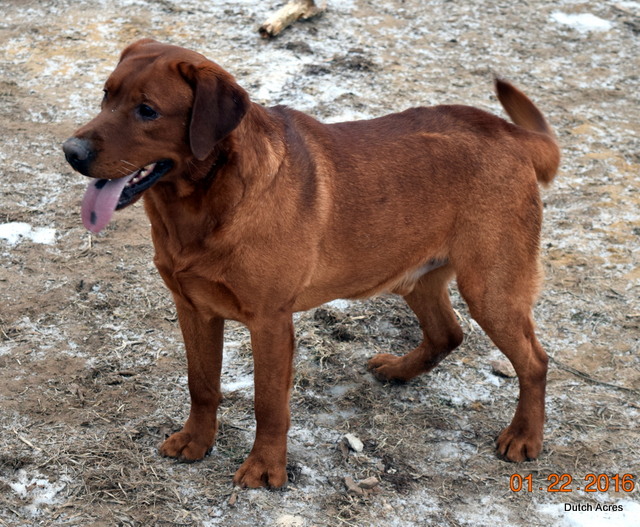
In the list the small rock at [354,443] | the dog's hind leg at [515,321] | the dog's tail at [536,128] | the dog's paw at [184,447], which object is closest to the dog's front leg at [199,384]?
the dog's paw at [184,447]

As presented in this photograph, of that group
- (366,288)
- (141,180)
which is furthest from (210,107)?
(366,288)

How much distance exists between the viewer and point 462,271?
4.07 metres

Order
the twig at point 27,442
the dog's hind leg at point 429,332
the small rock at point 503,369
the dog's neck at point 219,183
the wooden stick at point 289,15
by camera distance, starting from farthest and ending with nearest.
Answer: the wooden stick at point 289,15, the small rock at point 503,369, the dog's hind leg at point 429,332, the twig at point 27,442, the dog's neck at point 219,183

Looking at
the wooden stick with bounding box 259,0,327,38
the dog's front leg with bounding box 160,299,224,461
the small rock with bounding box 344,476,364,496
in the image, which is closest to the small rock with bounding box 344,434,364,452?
the small rock with bounding box 344,476,364,496

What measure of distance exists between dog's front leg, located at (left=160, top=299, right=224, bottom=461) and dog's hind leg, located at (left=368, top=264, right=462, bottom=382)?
3.73ft

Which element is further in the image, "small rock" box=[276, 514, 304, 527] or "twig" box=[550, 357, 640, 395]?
"twig" box=[550, 357, 640, 395]

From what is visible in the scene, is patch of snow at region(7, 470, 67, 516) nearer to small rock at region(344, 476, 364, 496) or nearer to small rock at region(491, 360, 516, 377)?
small rock at region(344, 476, 364, 496)

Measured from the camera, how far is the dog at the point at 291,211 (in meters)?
3.25

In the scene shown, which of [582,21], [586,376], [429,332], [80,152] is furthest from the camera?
[582,21]

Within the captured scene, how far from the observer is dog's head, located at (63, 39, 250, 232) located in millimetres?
3180

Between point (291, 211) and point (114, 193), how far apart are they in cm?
77

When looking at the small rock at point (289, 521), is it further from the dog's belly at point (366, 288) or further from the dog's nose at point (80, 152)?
the dog's nose at point (80, 152)

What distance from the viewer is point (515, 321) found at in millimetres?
4129

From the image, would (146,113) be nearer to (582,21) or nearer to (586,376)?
(586,376)
